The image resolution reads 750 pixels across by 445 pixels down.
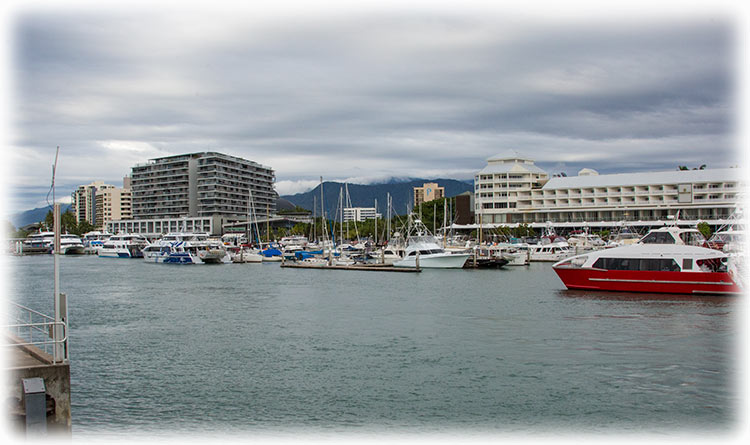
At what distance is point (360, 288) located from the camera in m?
53.6

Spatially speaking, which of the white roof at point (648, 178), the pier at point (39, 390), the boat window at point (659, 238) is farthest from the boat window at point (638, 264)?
the white roof at point (648, 178)

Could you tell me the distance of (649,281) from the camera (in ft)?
136

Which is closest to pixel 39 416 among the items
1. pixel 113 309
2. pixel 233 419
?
pixel 233 419

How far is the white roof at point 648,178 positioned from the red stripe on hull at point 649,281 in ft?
277

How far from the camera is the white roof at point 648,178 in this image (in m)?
119

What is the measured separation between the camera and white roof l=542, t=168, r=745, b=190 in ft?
390

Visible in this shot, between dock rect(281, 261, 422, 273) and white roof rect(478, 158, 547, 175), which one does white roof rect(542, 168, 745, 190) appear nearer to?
white roof rect(478, 158, 547, 175)

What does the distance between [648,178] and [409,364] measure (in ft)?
386

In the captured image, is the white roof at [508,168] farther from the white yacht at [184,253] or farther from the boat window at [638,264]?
the boat window at [638,264]

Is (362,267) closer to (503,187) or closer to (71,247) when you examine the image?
(503,187)

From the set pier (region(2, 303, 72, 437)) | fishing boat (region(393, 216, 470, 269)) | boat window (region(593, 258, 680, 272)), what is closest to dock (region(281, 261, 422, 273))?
fishing boat (region(393, 216, 470, 269))

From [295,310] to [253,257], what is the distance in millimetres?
65489

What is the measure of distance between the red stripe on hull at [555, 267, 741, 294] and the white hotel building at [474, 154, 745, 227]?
257ft

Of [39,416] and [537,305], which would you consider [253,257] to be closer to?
[537,305]
